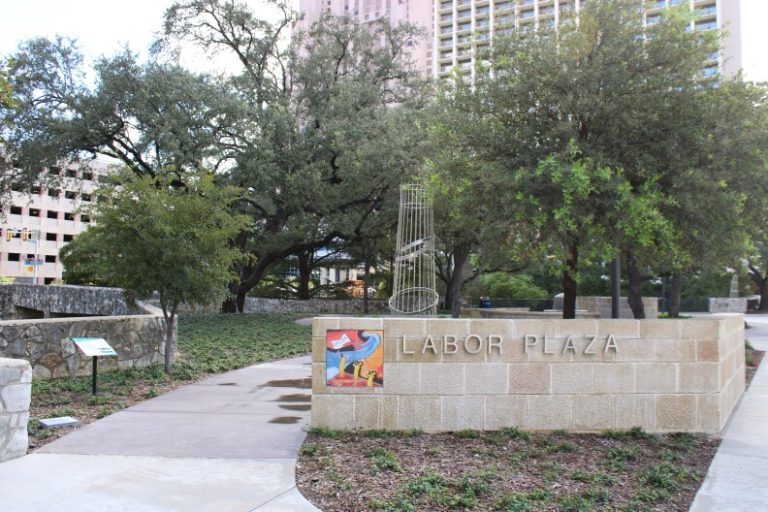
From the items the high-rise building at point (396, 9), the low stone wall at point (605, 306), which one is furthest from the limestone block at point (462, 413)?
the high-rise building at point (396, 9)

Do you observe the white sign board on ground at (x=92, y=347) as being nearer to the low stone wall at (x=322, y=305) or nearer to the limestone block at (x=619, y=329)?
the limestone block at (x=619, y=329)

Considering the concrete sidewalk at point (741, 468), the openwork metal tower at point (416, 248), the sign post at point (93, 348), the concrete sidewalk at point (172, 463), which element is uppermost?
the openwork metal tower at point (416, 248)

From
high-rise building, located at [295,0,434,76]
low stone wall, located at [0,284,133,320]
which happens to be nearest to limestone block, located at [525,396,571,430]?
low stone wall, located at [0,284,133,320]

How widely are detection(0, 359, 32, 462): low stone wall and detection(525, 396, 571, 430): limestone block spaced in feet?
17.5

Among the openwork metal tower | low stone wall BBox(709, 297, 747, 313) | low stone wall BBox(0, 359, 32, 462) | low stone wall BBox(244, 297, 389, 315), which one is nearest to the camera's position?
low stone wall BBox(0, 359, 32, 462)

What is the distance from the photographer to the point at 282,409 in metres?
8.54

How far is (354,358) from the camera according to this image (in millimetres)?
7293

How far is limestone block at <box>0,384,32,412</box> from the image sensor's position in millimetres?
5871

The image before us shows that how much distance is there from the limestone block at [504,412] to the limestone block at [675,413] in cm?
167

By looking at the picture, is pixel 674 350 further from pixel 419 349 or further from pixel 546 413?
pixel 419 349

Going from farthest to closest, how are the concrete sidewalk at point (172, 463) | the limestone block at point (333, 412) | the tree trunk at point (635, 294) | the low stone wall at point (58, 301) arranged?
the low stone wall at point (58, 301), the tree trunk at point (635, 294), the limestone block at point (333, 412), the concrete sidewalk at point (172, 463)

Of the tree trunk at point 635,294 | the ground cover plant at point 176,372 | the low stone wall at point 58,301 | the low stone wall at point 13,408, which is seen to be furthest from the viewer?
the low stone wall at point 58,301

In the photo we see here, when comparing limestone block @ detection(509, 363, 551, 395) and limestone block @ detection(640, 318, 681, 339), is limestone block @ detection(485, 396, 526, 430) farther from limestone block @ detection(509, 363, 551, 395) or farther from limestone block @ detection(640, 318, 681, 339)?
limestone block @ detection(640, 318, 681, 339)

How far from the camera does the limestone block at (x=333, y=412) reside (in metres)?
7.21
